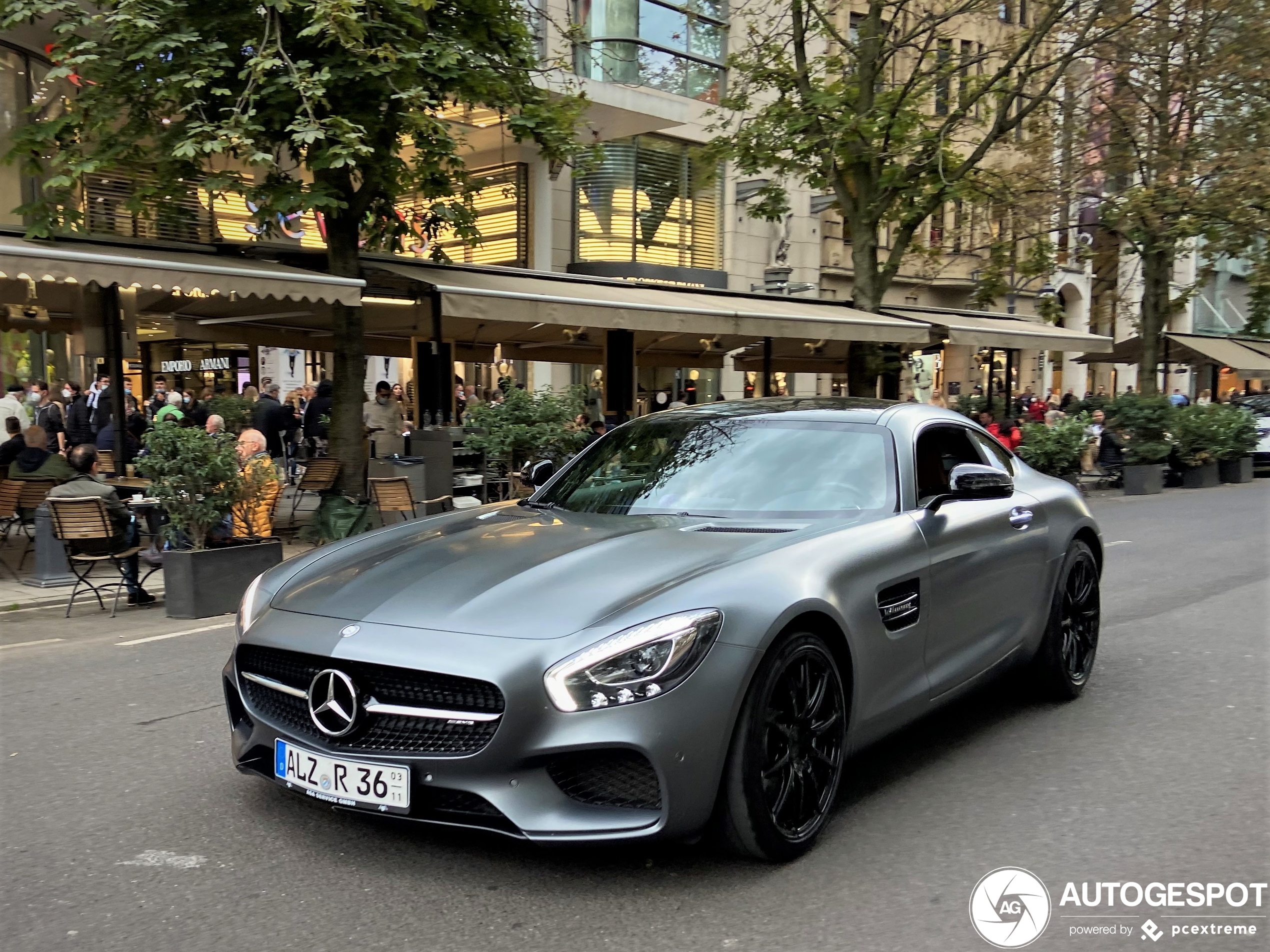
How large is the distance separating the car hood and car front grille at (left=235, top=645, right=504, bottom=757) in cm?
17

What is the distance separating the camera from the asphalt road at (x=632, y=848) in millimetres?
3113

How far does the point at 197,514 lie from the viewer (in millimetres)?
8414

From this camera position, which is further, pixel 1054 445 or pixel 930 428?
pixel 1054 445

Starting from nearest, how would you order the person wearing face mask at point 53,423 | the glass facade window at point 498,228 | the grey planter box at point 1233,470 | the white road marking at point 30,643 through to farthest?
the white road marking at point 30,643, the person wearing face mask at point 53,423, the grey planter box at point 1233,470, the glass facade window at point 498,228

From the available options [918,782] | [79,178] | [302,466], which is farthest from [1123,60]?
[918,782]

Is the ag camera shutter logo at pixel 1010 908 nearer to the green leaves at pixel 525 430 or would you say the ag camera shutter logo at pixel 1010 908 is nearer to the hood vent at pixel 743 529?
the hood vent at pixel 743 529

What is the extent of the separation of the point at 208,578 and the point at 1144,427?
16.3 metres

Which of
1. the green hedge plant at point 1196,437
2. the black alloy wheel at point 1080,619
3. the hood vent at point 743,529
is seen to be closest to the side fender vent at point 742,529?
the hood vent at point 743,529

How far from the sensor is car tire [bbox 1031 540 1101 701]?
209 inches

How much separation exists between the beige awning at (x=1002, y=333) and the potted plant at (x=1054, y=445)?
2361mm

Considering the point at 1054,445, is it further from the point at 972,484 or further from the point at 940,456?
the point at 972,484

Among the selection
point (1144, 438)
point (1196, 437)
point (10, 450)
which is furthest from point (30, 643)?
point (1196, 437)

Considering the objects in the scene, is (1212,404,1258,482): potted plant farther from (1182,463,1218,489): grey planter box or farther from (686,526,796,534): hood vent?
(686,526,796,534): hood vent

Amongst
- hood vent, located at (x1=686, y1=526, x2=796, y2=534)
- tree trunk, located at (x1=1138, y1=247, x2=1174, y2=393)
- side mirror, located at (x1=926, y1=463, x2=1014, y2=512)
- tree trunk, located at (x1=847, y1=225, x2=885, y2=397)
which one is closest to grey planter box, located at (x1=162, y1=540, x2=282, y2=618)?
hood vent, located at (x1=686, y1=526, x2=796, y2=534)
